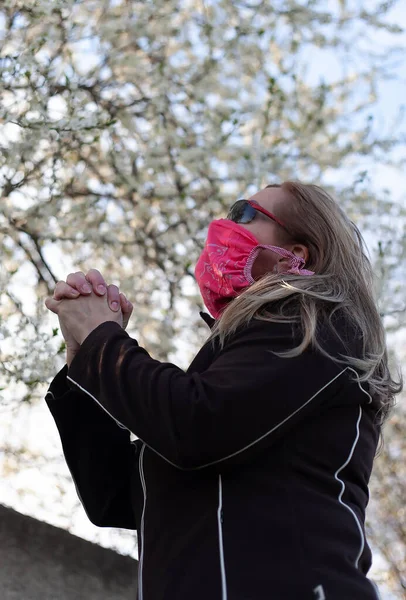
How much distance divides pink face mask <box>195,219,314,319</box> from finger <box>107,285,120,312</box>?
0.29 m

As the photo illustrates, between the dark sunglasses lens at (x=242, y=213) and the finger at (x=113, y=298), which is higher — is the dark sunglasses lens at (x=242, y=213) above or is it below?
below

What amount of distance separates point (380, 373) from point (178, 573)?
652 millimetres

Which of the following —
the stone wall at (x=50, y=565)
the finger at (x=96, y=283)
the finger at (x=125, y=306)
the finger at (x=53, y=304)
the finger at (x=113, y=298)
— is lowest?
Answer: the stone wall at (x=50, y=565)

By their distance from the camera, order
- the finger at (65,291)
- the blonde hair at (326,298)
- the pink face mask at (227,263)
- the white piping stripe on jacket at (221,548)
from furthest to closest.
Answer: the pink face mask at (227,263), the finger at (65,291), the blonde hair at (326,298), the white piping stripe on jacket at (221,548)

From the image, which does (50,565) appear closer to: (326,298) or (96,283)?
(96,283)

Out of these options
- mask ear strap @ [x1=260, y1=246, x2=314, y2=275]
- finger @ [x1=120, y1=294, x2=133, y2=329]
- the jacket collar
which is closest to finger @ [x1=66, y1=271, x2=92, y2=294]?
finger @ [x1=120, y1=294, x2=133, y2=329]

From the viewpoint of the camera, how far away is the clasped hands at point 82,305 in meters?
1.80

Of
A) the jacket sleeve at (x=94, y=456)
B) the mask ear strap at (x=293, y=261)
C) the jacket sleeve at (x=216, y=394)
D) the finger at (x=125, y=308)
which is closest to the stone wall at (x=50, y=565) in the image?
the jacket sleeve at (x=94, y=456)

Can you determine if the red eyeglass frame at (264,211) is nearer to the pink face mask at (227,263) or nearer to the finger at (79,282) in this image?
the pink face mask at (227,263)

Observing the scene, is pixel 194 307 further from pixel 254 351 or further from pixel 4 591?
pixel 254 351

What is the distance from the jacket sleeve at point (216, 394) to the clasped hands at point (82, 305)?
133 millimetres

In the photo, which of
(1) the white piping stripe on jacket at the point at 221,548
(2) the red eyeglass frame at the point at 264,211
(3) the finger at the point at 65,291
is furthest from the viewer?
Answer: (2) the red eyeglass frame at the point at 264,211

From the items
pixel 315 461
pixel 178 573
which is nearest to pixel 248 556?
pixel 178 573

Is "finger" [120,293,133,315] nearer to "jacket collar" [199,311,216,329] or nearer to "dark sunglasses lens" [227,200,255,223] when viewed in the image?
"jacket collar" [199,311,216,329]
